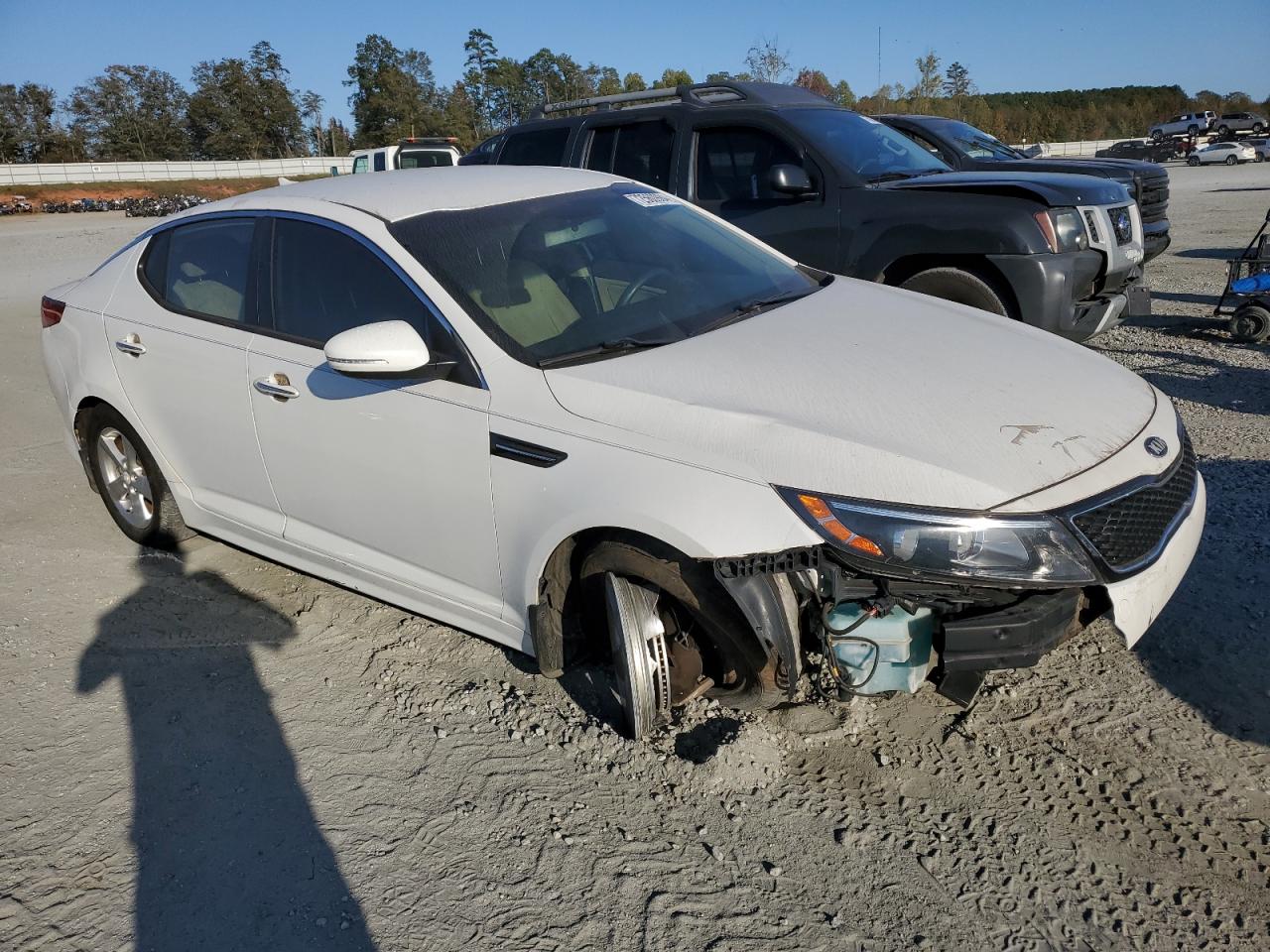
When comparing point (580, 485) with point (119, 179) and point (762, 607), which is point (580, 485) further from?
point (119, 179)

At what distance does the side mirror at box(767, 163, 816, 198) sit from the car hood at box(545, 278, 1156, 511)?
3.06 m

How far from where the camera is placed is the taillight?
4.76 meters

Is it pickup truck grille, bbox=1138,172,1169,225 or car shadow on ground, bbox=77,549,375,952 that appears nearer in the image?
car shadow on ground, bbox=77,549,375,952

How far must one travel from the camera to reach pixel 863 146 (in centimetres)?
684

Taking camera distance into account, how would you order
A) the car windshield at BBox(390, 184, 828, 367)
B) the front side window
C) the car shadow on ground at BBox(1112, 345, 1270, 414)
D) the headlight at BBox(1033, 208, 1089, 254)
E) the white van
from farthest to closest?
the white van → the car shadow on ground at BBox(1112, 345, 1270, 414) → the headlight at BBox(1033, 208, 1089, 254) → the front side window → the car windshield at BBox(390, 184, 828, 367)

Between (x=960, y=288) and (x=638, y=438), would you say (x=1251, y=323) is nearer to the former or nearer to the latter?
(x=960, y=288)

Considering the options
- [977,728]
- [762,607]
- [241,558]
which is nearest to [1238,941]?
[977,728]

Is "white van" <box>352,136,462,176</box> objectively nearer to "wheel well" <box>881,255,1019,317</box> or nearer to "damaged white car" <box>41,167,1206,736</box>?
"wheel well" <box>881,255,1019,317</box>

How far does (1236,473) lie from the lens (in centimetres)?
483

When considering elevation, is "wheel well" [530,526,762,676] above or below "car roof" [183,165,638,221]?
below

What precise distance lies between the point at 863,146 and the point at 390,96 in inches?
3350

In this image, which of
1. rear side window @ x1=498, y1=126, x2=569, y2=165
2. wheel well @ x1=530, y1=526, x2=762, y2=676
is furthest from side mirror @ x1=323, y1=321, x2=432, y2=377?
rear side window @ x1=498, y1=126, x2=569, y2=165

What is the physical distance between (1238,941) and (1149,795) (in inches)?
20.7

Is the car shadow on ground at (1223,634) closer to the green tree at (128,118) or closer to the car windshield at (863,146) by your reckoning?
the car windshield at (863,146)
